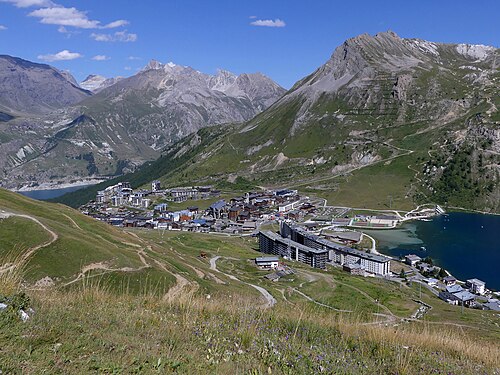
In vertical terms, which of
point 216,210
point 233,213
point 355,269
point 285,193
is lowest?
point 355,269

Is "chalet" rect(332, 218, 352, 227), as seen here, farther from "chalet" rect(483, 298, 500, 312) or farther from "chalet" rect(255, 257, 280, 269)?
"chalet" rect(483, 298, 500, 312)

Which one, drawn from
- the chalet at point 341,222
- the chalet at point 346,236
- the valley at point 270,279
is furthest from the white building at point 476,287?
the chalet at point 341,222

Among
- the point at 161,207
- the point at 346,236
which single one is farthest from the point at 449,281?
the point at 161,207

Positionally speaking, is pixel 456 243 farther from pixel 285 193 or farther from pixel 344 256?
pixel 285 193

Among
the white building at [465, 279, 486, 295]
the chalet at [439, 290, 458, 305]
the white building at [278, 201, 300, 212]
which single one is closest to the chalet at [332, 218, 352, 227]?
the white building at [278, 201, 300, 212]

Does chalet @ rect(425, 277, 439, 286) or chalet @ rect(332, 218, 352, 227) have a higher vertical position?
chalet @ rect(332, 218, 352, 227)

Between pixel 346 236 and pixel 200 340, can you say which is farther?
pixel 346 236

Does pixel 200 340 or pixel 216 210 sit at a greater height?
pixel 200 340

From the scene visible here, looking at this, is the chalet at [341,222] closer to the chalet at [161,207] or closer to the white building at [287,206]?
the white building at [287,206]

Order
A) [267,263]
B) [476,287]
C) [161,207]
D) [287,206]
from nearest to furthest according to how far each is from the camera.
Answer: [267,263] → [476,287] → [287,206] → [161,207]

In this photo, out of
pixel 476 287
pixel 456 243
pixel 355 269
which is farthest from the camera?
pixel 456 243
